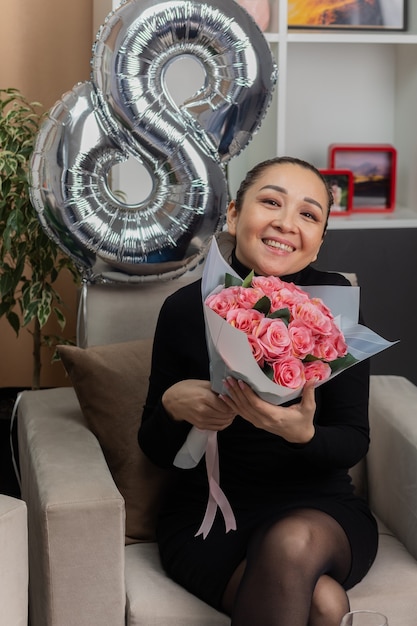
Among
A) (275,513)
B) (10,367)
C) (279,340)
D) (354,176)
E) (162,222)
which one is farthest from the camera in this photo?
(10,367)

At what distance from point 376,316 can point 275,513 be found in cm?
134

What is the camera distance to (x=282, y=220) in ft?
6.12

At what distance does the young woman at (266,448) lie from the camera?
5.45 feet

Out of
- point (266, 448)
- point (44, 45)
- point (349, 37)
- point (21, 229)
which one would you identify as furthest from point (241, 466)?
point (44, 45)

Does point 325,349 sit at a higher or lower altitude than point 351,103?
lower

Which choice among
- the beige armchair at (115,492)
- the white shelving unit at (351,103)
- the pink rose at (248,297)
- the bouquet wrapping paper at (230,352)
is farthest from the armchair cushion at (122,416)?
the white shelving unit at (351,103)

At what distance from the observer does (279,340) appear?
4.96 feet

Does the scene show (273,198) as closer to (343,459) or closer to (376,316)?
(343,459)

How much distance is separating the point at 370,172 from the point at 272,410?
5.85ft

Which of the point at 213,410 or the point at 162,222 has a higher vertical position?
the point at 162,222

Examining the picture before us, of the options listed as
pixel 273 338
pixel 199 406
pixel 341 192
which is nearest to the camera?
pixel 273 338

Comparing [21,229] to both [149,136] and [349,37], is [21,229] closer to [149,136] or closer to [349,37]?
[149,136]

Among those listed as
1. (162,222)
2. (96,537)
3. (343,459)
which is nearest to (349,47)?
(162,222)

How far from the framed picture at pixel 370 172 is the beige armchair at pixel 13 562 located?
1.87 meters
